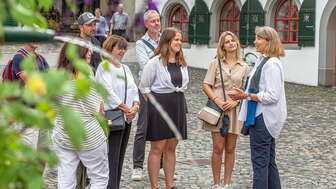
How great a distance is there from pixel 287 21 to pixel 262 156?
49.0ft

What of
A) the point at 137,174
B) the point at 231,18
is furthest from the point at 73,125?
the point at 231,18

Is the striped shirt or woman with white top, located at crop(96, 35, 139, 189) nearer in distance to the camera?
the striped shirt

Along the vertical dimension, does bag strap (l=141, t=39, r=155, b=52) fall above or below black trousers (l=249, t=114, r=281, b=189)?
above

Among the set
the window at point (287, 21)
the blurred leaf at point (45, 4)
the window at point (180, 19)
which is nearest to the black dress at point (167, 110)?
the blurred leaf at point (45, 4)

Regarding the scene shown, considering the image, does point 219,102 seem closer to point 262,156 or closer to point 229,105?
point 229,105

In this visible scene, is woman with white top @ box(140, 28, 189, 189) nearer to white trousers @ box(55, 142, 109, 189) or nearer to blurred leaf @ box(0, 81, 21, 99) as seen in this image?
white trousers @ box(55, 142, 109, 189)

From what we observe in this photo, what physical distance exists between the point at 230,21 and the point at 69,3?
21559mm

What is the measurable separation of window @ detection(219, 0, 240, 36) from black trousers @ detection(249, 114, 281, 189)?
54.1 feet

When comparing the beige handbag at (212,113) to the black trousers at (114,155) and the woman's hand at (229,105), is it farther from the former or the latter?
the black trousers at (114,155)

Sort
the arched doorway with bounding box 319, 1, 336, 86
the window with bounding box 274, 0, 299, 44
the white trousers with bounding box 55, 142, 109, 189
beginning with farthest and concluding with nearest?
the window with bounding box 274, 0, 299, 44 < the arched doorway with bounding box 319, 1, 336, 86 < the white trousers with bounding box 55, 142, 109, 189

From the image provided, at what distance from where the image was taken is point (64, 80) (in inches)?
53.2

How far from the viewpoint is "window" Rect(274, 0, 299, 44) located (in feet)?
66.5

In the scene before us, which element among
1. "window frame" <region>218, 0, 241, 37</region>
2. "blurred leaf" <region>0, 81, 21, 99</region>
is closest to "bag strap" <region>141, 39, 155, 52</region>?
"blurred leaf" <region>0, 81, 21, 99</region>

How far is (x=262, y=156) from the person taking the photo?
6074 millimetres
